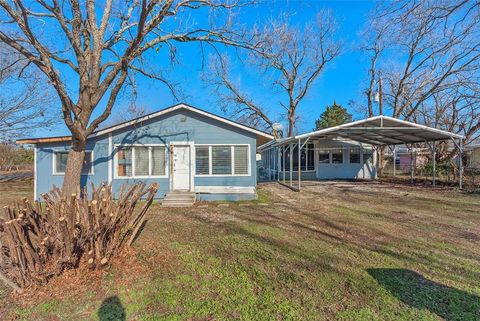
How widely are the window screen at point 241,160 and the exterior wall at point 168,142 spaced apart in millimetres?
200

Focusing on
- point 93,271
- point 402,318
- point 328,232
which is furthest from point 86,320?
point 328,232

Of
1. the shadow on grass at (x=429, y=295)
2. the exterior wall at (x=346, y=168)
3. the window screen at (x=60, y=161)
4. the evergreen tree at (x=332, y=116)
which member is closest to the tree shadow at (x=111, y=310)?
the shadow on grass at (x=429, y=295)

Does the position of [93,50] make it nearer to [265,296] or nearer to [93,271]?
[93,271]

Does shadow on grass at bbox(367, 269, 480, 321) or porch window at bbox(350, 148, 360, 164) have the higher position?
porch window at bbox(350, 148, 360, 164)

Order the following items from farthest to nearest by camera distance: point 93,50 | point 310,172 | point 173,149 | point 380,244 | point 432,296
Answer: point 310,172 < point 173,149 < point 93,50 < point 380,244 < point 432,296

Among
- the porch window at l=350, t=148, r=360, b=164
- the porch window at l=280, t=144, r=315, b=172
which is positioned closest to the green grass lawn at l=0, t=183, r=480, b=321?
the porch window at l=280, t=144, r=315, b=172

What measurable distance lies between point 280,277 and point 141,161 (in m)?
8.50

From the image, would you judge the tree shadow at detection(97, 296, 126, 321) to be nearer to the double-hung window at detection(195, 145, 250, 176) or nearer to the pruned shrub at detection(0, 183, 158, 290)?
the pruned shrub at detection(0, 183, 158, 290)

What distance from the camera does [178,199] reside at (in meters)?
9.92

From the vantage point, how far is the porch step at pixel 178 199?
977 centimetres

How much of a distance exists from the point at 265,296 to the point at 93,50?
25.0ft

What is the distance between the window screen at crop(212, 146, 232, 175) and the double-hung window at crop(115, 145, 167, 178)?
1915 mm

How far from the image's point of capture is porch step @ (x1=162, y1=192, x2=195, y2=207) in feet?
32.0

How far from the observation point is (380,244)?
17.0ft
